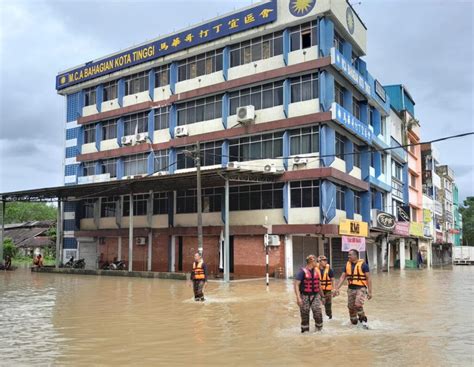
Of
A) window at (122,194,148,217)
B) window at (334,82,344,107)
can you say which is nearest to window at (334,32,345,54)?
window at (334,82,344,107)

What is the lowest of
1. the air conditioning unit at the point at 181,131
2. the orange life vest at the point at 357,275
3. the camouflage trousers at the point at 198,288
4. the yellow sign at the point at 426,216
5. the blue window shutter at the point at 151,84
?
the camouflage trousers at the point at 198,288

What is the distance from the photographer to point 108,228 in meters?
38.4

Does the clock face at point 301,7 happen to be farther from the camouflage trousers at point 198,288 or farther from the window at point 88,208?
the window at point 88,208

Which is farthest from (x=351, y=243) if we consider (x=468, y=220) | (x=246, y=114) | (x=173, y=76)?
(x=468, y=220)

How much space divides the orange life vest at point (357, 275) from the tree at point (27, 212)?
3436 inches

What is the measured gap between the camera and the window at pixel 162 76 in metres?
36.8

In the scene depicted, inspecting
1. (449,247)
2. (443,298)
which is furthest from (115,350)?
(449,247)

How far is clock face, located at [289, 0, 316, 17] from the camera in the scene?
29.7 meters

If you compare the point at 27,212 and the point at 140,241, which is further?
the point at 27,212

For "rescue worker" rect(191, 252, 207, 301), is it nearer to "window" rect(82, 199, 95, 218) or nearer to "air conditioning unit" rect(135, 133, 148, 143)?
"air conditioning unit" rect(135, 133, 148, 143)

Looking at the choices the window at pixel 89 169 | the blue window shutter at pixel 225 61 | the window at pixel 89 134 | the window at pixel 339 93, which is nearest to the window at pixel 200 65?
the blue window shutter at pixel 225 61

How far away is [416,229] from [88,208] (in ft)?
91.8

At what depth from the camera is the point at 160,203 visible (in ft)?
118

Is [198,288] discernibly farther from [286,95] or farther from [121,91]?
[121,91]
